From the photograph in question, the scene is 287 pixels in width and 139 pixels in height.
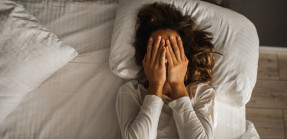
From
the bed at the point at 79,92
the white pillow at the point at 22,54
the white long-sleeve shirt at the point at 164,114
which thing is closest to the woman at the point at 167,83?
the white long-sleeve shirt at the point at 164,114

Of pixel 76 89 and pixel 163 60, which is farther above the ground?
pixel 163 60

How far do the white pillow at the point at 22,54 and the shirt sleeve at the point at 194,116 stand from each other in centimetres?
60

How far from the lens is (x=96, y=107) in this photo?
111 cm

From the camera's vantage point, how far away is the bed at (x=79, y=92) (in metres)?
1.07

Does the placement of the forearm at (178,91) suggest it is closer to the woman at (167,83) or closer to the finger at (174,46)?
the woman at (167,83)

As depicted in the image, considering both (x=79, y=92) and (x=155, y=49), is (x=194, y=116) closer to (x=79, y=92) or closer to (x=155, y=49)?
(x=155, y=49)

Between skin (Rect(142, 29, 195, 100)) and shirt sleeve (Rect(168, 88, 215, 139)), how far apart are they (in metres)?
0.05

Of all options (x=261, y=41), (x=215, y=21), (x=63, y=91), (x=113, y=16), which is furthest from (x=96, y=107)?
(x=261, y=41)

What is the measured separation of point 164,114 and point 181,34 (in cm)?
38

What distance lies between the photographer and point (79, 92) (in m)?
1.13

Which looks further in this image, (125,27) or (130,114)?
(125,27)

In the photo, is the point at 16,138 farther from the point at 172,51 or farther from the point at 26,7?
the point at 172,51

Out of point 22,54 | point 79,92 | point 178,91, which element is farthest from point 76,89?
point 178,91

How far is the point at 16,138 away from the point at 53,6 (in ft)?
2.35
